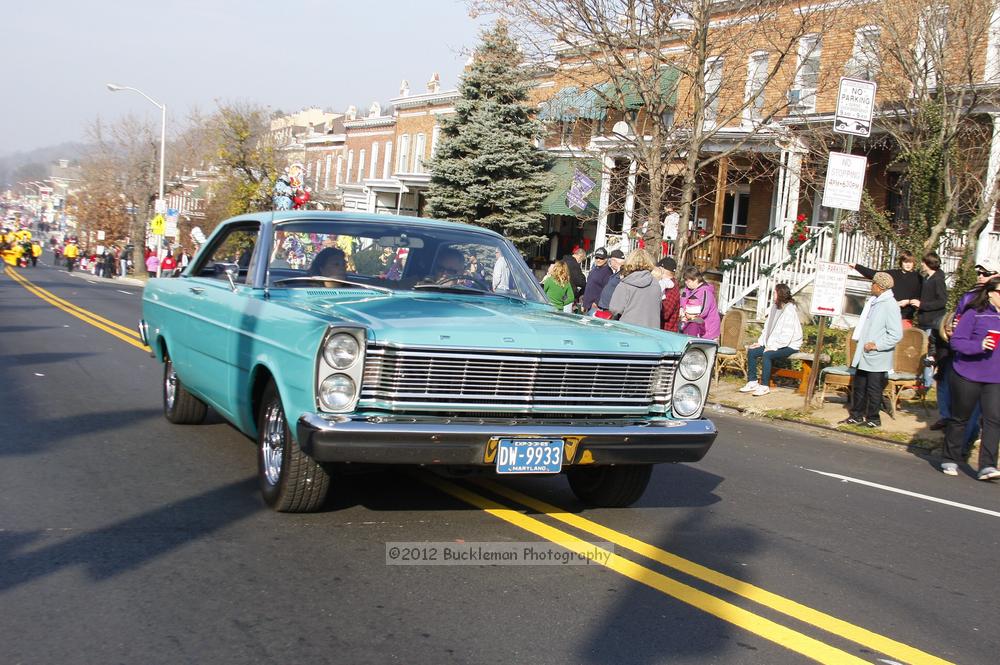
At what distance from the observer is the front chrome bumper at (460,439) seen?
491cm

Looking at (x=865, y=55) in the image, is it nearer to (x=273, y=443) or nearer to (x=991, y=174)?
(x=991, y=174)

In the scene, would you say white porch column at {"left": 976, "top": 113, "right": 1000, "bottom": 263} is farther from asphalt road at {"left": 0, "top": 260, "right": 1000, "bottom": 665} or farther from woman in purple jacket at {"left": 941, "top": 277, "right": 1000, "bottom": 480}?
asphalt road at {"left": 0, "top": 260, "right": 1000, "bottom": 665}

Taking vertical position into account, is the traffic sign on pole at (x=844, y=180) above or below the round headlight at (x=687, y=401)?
above

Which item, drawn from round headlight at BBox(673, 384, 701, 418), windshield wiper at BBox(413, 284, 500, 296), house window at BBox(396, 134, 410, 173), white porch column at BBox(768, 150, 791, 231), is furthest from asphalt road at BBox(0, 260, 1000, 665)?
house window at BBox(396, 134, 410, 173)

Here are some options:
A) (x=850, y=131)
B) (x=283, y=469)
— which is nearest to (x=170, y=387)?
(x=283, y=469)

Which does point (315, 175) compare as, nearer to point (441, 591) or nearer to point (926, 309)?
point (926, 309)

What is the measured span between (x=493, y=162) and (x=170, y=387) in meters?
23.8

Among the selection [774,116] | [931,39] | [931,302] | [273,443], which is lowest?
[273,443]

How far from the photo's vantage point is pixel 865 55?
772 inches

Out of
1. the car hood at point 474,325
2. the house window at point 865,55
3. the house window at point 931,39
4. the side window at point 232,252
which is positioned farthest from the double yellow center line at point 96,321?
the house window at point 865,55

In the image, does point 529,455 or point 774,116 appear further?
point 774,116

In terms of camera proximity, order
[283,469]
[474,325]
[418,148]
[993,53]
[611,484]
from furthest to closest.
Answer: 1. [418,148]
2. [993,53]
3. [611,484]
4. [283,469]
5. [474,325]

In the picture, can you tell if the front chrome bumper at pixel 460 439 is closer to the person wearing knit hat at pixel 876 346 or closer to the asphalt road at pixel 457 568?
the asphalt road at pixel 457 568

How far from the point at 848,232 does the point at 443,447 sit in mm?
17286
